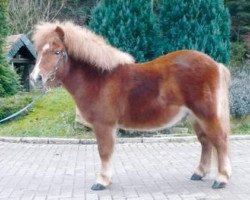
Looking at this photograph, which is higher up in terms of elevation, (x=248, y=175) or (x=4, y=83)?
(x=4, y=83)

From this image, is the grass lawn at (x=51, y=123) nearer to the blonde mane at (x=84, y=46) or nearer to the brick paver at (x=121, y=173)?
the brick paver at (x=121, y=173)

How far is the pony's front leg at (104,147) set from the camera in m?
6.83

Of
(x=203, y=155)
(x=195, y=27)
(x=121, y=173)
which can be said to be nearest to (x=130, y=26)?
(x=195, y=27)

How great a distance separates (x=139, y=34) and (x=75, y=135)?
342cm

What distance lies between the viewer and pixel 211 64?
6.83 meters

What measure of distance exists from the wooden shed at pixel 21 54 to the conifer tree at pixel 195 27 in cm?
810

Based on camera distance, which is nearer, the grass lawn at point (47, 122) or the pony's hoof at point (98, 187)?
the pony's hoof at point (98, 187)

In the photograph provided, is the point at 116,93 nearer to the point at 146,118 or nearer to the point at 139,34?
the point at 146,118

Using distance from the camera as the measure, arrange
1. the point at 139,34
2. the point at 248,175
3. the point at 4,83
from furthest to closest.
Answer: the point at 4,83, the point at 139,34, the point at 248,175

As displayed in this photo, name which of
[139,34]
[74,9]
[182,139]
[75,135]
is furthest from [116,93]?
[74,9]

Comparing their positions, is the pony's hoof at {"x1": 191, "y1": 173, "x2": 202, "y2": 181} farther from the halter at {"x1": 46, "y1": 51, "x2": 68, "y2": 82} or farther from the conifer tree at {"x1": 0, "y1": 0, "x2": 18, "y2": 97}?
the conifer tree at {"x1": 0, "y1": 0, "x2": 18, "y2": 97}

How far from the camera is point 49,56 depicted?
6637mm

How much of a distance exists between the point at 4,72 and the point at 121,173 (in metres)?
11.7

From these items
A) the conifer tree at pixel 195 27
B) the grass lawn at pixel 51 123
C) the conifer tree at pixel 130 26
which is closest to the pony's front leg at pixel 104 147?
the grass lawn at pixel 51 123
